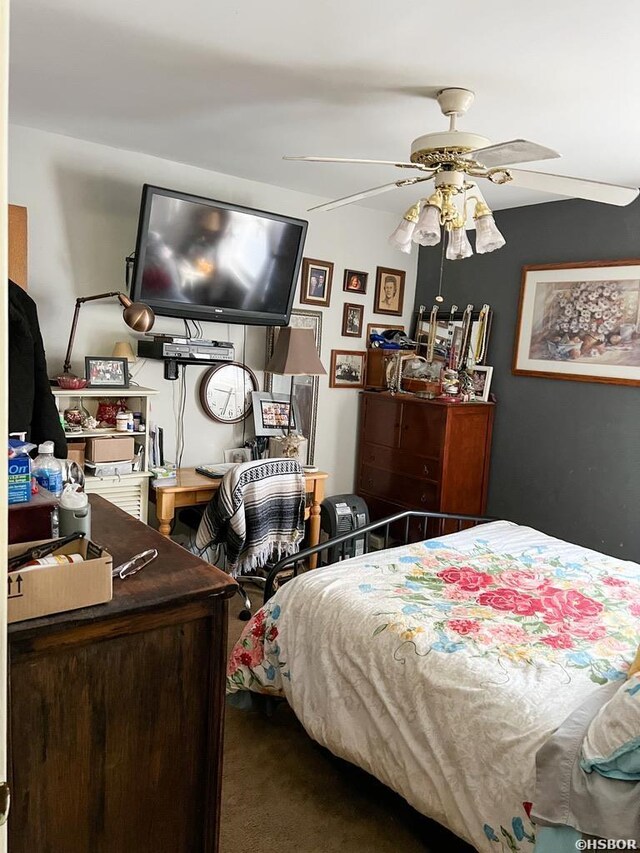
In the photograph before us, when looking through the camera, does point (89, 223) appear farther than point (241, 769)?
Yes

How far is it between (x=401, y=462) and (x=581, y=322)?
1.42 meters

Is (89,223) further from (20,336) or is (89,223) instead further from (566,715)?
(566,715)

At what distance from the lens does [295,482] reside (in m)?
3.41

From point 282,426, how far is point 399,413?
804 millimetres

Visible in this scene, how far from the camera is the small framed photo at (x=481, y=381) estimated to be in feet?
13.9

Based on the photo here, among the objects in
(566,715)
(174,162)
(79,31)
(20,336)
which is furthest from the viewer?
(174,162)

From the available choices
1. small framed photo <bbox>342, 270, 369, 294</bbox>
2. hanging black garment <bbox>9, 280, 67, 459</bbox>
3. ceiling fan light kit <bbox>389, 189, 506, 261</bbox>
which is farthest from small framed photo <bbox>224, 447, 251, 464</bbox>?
ceiling fan light kit <bbox>389, 189, 506, 261</bbox>

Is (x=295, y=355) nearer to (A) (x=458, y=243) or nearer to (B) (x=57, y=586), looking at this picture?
(A) (x=458, y=243)

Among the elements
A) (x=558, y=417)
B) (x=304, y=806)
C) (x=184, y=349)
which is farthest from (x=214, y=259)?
(x=304, y=806)

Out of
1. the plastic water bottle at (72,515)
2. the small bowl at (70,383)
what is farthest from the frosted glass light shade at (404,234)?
the small bowl at (70,383)

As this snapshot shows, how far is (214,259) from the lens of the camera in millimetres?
3510

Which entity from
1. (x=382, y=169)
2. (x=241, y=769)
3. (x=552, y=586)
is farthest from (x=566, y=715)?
(x=382, y=169)

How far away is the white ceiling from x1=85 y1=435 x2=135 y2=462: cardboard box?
1.52 m

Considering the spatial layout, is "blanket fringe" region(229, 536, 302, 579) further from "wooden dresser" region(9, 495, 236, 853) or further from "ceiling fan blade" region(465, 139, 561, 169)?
"ceiling fan blade" region(465, 139, 561, 169)
